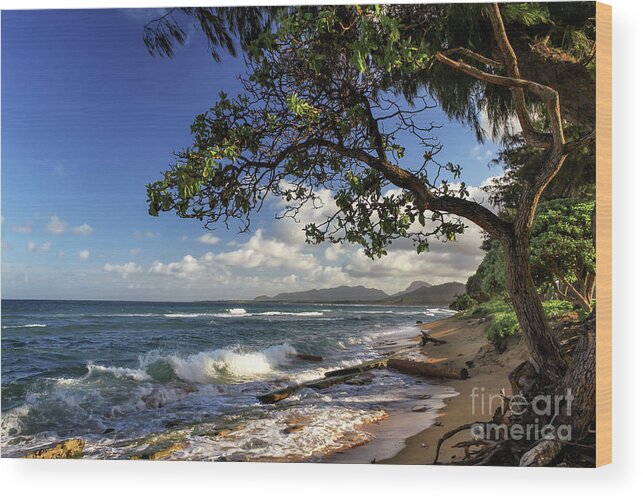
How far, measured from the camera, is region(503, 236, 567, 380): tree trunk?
12.6ft

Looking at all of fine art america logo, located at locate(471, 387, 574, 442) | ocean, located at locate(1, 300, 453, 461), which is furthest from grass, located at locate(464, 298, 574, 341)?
fine art america logo, located at locate(471, 387, 574, 442)

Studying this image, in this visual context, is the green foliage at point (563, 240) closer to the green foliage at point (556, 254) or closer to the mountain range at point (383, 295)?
the green foliage at point (556, 254)

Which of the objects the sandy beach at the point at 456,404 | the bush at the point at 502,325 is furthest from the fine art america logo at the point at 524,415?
the bush at the point at 502,325

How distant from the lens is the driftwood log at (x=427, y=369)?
4.05 meters

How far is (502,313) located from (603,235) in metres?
0.72

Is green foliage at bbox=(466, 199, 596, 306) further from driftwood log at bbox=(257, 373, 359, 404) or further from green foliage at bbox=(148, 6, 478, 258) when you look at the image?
driftwood log at bbox=(257, 373, 359, 404)

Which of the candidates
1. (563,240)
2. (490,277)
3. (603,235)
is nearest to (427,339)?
(490,277)

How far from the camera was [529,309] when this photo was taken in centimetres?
389

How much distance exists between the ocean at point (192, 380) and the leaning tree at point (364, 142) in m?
0.54

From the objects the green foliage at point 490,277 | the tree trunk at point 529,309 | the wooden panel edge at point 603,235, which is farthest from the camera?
the green foliage at point 490,277

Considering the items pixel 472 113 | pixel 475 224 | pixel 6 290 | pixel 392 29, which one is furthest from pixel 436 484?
pixel 6 290

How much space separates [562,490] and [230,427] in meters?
1.89

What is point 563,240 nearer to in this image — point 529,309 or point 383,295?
point 529,309

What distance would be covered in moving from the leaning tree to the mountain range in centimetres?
25
